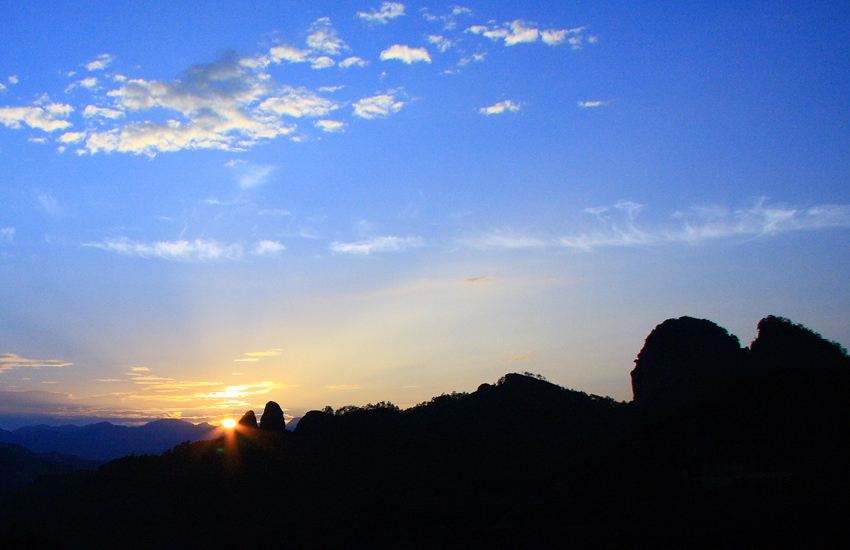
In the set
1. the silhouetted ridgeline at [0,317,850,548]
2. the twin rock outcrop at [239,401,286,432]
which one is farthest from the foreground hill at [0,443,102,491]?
the twin rock outcrop at [239,401,286,432]

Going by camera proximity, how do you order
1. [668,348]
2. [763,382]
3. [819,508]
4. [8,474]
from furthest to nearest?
[8,474] < [668,348] < [763,382] < [819,508]

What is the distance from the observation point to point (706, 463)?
3978cm

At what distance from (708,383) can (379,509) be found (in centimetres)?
4157

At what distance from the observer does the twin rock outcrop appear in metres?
69.8

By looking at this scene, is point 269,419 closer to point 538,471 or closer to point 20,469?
point 538,471

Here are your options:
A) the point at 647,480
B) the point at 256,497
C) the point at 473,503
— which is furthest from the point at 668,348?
the point at 256,497

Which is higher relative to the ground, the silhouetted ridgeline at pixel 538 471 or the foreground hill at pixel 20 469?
the silhouetted ridgeline at pixel 538 471

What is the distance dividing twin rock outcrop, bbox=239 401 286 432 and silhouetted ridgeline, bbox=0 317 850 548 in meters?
0.29

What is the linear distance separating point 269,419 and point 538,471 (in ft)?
122

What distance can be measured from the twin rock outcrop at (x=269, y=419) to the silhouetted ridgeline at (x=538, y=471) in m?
0.29

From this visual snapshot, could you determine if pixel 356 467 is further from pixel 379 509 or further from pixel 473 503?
pixel 473 503

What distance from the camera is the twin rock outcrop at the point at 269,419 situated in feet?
229

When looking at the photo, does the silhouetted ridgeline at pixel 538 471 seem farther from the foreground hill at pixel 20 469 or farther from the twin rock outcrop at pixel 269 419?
the foreground hill at pixel 20 469

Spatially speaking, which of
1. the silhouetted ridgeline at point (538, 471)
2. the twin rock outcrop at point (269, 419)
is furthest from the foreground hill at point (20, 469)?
the twin rock outcrop at point (269, 419)
